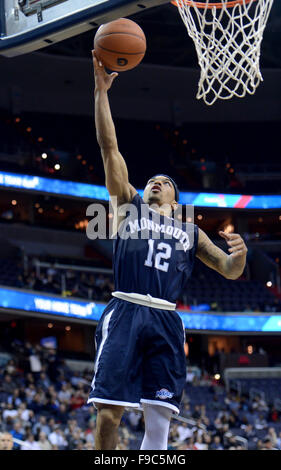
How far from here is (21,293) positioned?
827 inches

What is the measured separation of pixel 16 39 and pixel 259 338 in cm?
2463

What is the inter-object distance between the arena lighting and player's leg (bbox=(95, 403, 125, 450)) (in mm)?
19702

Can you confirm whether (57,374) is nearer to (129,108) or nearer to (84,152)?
(84,152)

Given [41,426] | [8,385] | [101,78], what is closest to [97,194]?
[8,385]

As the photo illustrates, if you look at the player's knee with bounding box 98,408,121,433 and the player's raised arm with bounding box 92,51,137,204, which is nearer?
the player's knee with bounding box 98,408,121,433

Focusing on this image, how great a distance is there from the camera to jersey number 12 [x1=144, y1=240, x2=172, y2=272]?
446 centimetres

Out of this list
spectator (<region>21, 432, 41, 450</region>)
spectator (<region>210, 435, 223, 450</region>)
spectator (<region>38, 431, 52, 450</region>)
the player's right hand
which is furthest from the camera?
spectator (<region>210, 435, 223, 450</region>)

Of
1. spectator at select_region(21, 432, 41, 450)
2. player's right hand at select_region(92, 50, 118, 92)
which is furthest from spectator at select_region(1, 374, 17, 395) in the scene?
player's right hand at select_region(92, 50, 118, 92)

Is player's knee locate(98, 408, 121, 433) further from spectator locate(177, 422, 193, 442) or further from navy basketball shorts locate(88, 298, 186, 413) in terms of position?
spectator locate(177, 422, 193, 442)

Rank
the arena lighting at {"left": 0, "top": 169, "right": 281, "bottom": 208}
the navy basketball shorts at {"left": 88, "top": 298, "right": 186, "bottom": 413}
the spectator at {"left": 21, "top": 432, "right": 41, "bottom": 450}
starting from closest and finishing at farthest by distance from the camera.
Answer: the navy basketball shorts at {"left": 88, "top": 298, "right": 186, "bottom": 413} < the spectator at {"left": 21, "top": 432, "right": 41, "bottom": 450} < the arena lighting at {"left": 0, "top": 169, "right": 281, "bottom": 208}

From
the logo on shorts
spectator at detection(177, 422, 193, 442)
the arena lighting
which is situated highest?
the arena lighting

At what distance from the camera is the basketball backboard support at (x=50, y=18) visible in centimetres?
477

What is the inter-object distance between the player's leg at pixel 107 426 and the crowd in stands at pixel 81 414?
7569 millimetres

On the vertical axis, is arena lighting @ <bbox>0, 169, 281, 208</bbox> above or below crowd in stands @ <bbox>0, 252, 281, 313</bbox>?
above
